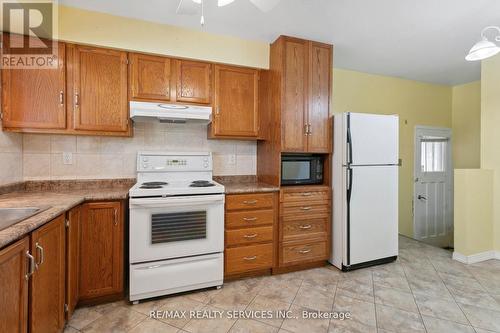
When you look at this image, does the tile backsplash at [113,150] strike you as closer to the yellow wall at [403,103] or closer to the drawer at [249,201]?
the drawer at [249,201]

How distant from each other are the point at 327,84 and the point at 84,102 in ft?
7.84

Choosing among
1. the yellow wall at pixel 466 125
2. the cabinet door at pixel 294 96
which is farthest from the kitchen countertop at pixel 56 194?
the yellow wall at pixel 466 125

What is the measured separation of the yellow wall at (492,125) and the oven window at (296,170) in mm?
2199

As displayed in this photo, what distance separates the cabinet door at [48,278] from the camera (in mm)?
1229

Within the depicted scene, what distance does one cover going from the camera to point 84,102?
2229mm

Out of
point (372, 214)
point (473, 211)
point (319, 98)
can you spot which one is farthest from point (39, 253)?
point (473, 211)

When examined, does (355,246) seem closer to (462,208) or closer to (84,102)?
(462,208)

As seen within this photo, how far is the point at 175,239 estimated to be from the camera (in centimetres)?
212

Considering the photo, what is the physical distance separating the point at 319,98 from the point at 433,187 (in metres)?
3.00

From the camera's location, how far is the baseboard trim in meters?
2.82

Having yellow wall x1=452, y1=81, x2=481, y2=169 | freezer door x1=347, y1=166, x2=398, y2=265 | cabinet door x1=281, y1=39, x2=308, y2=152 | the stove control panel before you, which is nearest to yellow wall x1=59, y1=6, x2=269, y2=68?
cabinet door x1=281, y1=39, x2=308, y2=152

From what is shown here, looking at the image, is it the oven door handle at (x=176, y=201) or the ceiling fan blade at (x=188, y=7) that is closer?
the ceiling fan blade at (x=188, y=7)

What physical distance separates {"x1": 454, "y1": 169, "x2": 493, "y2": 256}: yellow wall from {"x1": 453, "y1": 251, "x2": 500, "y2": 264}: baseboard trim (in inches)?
1.3

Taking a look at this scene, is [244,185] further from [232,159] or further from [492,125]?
[492,125]
